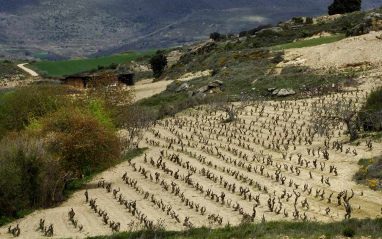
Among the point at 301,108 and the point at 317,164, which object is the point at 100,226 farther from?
the point at 301,108

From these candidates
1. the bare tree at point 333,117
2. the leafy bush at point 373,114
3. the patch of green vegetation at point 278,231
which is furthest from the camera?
the leafy bush at point 373,114

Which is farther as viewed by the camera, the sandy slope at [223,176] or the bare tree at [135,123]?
the bare tree at [135,123]

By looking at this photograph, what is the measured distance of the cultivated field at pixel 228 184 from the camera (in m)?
20.0

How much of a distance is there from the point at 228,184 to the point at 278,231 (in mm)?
7195

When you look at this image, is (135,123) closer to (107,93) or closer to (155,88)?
(107,93)

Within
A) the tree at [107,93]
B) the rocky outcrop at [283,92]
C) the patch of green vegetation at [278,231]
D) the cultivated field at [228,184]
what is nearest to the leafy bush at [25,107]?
the tree at [107,93]

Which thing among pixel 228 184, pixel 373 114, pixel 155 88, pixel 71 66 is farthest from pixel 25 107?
pixel 71 66

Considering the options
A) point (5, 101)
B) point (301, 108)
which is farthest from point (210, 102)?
point (5, 101)

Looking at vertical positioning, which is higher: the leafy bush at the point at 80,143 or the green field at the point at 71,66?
the leafy bush at the point at 80,143

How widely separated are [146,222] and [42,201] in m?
6.56

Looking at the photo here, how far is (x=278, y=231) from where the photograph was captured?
56.7 ft

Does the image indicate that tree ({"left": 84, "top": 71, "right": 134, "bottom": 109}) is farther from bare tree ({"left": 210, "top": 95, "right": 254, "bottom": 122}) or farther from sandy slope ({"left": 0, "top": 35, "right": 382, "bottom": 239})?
bare tree ({"left": 210, "top": 95, "right": 254, "bottom": 122})

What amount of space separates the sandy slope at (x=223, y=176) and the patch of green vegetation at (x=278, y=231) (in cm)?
93

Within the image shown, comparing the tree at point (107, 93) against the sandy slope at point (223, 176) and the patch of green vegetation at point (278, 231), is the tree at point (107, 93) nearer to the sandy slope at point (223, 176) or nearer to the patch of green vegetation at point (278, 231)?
the sandy slope at point (223, 176)
